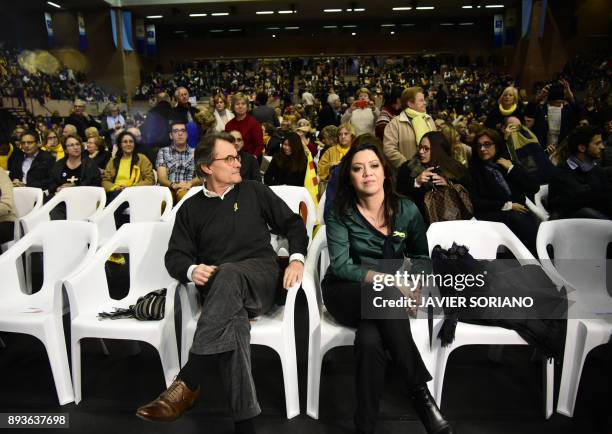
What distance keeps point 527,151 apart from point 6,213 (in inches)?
150

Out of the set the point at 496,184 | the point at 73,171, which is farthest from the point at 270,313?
the point at 73,171

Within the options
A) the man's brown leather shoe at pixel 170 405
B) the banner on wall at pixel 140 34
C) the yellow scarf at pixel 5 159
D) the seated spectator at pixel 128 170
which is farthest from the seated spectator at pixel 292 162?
the banner on wall at pixel 140 34

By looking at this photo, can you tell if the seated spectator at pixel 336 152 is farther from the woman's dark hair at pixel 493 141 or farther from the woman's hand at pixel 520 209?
the woman's hand at pixel 520 209

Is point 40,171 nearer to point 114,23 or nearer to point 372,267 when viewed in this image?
point 372,267

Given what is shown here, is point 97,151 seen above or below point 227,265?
above

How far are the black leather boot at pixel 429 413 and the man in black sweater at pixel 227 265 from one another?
590 mm

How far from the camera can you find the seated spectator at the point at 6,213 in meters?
3.27

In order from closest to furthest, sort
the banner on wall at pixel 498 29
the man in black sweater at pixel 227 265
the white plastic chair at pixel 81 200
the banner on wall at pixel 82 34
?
the man in black sweater at pixel 227 265 → the white plastic chair at pixel 81 200 → the banner on wall at pixel 82 34 → the banner on wall at pixel 498 29

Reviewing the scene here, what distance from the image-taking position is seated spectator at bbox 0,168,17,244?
10.7 ft

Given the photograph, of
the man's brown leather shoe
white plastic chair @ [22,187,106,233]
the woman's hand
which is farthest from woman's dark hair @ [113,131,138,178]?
the woman's hand

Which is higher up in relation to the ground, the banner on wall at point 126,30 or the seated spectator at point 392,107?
the banner on wall at point 126,30

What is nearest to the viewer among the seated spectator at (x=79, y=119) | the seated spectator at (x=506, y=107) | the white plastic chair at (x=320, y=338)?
the white plastic chair at (x=320, y=338)

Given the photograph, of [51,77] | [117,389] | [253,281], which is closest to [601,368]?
[253,281]

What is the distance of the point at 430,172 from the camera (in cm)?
294
